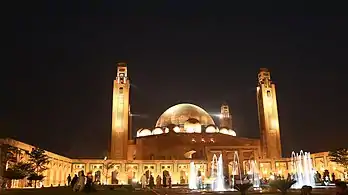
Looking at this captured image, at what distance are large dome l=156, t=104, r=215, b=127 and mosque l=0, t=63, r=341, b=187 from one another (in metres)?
0.24

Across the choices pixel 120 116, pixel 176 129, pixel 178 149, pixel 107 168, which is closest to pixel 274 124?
pixel 178 149

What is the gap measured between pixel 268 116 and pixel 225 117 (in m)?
23.5

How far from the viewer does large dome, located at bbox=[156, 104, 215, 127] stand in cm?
6925

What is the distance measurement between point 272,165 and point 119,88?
27332 mm

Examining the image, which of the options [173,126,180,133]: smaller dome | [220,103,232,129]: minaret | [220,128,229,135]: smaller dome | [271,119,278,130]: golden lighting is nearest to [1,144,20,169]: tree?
[173,126,180,133]: smaller dome

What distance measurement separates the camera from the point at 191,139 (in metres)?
59.2

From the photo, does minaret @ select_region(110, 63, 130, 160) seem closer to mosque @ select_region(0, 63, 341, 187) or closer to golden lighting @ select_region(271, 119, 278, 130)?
mosque @ select_region(0, 63, 341, 187)

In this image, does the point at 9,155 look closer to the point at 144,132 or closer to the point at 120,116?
the point at 120,116

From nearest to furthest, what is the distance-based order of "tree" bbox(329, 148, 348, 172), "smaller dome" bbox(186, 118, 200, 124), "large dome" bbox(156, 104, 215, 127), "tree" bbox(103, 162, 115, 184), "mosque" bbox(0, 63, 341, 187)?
"tree" bbox(329, 148, 348, 172) < "mosque" bbox(0, 63, 341, 187) < "tree" bbox(103, 162, 115, 184) < "smaller dome" bbox(186, 118, 200, 124) < "large dome" bbox(156, 104, 215, 127)

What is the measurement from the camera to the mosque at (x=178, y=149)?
2015 inches

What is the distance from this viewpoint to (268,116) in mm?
59938

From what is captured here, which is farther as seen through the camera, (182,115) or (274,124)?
(182,115)

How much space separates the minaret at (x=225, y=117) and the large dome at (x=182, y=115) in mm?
9174

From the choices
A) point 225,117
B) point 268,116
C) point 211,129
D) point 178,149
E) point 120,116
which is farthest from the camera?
point 225,117
